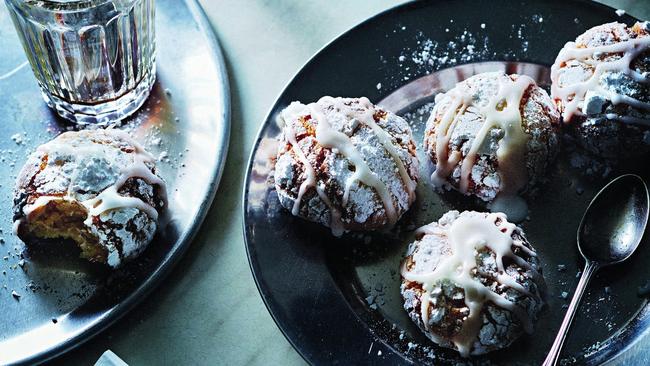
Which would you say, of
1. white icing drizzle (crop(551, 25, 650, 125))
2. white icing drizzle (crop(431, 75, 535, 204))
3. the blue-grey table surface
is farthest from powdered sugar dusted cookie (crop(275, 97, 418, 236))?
white icing drizzle (crop(551, 25, 650, 125))

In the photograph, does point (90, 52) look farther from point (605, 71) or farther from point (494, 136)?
point (605, 71)

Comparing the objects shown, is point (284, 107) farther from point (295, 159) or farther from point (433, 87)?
point (433, 87)

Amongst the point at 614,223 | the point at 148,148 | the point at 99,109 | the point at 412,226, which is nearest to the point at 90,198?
the point at 148,148

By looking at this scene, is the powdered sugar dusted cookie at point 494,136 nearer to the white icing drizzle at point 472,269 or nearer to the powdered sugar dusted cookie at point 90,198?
the white icing drizzle at point 472,269

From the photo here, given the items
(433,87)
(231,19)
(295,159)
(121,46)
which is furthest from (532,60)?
(121,46)

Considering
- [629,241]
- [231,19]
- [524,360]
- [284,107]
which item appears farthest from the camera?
[231,19]

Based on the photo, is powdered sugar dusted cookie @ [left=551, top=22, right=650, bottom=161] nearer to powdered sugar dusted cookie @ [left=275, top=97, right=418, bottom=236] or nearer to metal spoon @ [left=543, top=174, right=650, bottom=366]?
metal spoon @ [left=543, top=174, right=650, bottom=366]
